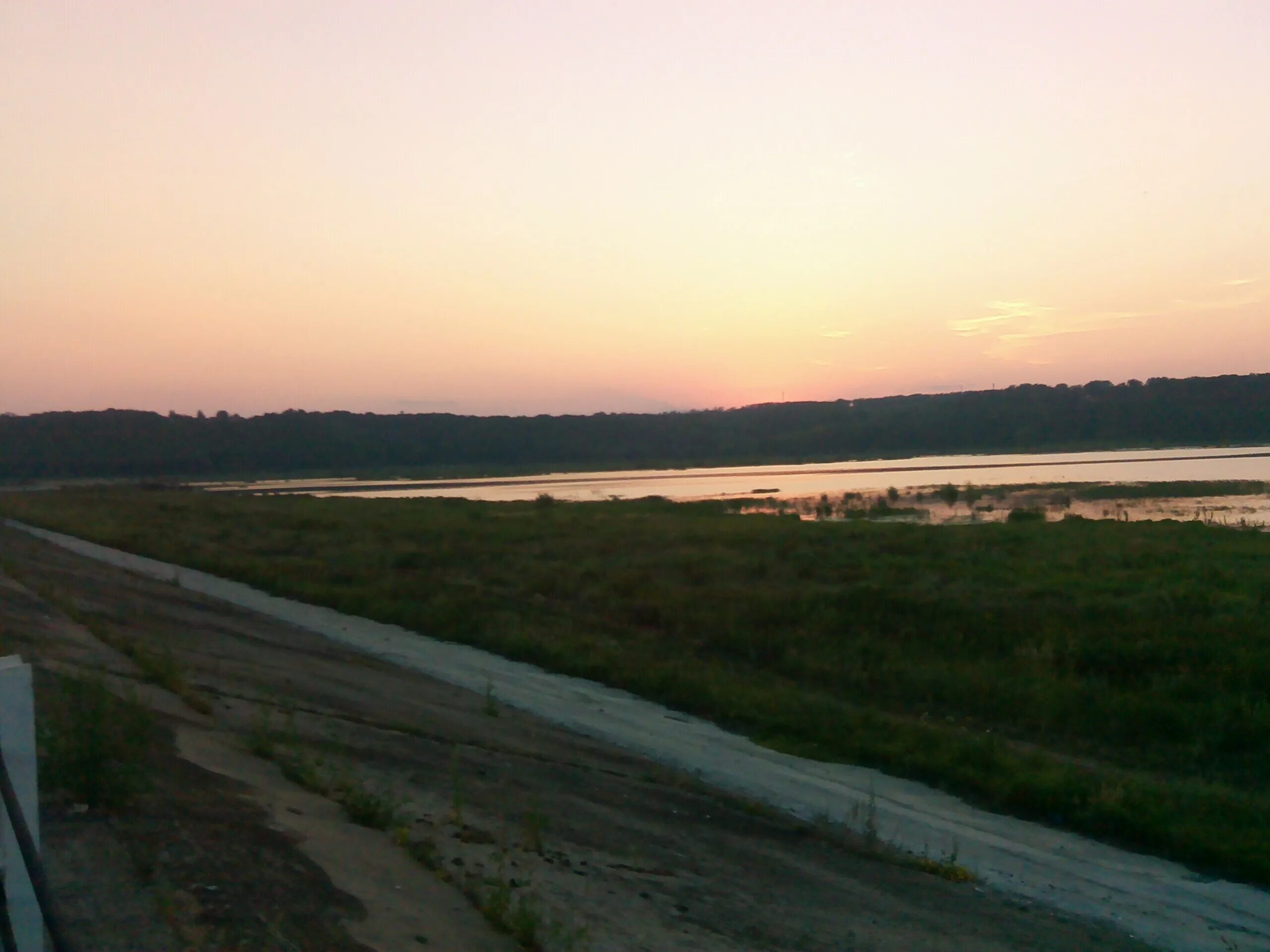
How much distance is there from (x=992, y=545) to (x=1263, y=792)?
17151 millimetres

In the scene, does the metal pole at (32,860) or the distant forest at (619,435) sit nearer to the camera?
the metal pole at (32,860)

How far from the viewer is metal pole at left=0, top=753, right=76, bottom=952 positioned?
10.7 ft

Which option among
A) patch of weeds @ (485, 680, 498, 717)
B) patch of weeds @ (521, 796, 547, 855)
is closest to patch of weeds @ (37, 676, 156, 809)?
patch of weeds @ (521, 796, 547, 855)

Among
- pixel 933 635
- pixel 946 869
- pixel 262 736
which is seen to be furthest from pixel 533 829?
pixel 933 635

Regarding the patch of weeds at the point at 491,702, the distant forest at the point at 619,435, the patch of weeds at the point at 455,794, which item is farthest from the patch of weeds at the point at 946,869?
the distant forest at the point at 619,435

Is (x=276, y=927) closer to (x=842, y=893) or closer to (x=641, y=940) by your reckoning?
(x=641, y=940)

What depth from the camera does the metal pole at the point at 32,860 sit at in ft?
10.7

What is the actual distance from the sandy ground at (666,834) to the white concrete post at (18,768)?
3.21m

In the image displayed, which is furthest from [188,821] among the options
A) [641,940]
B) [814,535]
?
[814,535]

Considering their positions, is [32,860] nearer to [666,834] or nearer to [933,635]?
[666,834]

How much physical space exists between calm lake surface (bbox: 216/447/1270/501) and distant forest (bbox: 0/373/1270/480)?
13.9 metres

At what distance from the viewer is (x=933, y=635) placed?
19266mm

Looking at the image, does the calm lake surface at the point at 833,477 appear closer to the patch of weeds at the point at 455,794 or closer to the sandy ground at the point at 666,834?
the sandy ground at the point at 666,834

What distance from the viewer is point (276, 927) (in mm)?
5246
